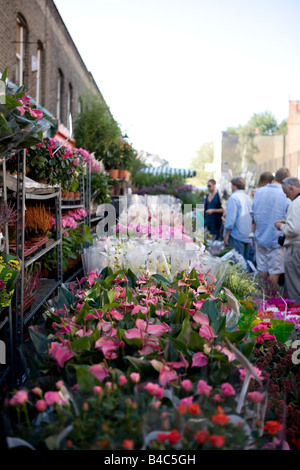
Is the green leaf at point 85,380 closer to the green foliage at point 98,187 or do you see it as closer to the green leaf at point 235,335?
the green leaf at point 235,335

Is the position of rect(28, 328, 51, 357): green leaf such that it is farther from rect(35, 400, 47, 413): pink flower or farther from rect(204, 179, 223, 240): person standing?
rect(204, 179, 223, 240): person standing

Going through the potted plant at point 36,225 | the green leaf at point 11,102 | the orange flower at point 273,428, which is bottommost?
the orange flower at point 273,428

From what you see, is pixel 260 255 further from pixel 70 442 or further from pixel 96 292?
pixel 70 442

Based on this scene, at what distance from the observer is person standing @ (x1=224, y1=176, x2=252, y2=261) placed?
→ 7.30 m

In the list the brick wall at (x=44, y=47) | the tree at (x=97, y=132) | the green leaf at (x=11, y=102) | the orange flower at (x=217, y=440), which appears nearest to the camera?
the orange flower at (x=217, y=440)

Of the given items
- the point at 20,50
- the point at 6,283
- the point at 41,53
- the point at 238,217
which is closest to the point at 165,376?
the point at 6,283

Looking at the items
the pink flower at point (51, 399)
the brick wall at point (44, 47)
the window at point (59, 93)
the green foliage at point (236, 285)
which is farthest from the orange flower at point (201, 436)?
the window at point (59, 93)

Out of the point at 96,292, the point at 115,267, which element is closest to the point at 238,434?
the point at 96,292

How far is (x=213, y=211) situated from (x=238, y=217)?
8.17 feet

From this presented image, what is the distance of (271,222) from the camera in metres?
6.83

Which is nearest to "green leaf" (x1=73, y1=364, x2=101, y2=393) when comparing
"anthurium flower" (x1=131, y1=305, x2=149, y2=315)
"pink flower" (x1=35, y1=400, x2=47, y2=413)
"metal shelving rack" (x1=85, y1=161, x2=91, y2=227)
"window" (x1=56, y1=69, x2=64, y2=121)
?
"pink flower" (x1=35, y1=400, x2=47, y2=413)

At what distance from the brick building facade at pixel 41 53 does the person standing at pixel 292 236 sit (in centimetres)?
495

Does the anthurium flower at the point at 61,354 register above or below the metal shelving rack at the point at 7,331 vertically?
above

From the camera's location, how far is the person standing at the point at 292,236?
5453 millimetres
